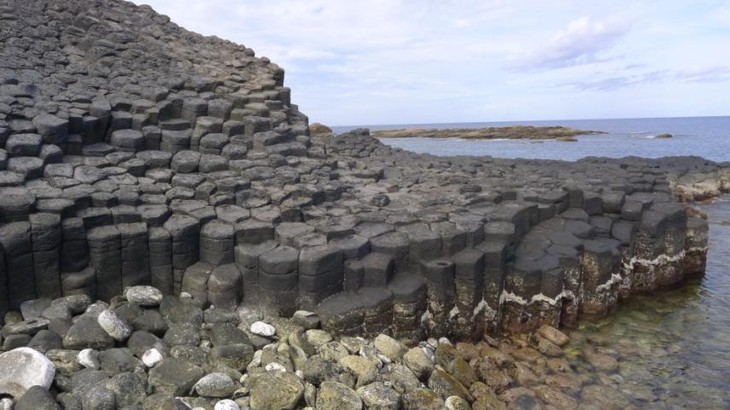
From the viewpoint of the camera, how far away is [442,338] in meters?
6.81

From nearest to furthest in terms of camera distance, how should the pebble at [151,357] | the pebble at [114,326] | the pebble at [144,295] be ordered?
the pebble at [151,357], the pebble at [114,326], the pebble at [144,295]

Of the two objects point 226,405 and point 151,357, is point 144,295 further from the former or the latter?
point 226,405

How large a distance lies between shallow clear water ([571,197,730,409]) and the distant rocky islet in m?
0.35

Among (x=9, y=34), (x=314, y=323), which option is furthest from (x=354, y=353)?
(x=9, y=34)

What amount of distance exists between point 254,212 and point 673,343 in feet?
20.9

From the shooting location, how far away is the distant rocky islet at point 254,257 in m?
5.07

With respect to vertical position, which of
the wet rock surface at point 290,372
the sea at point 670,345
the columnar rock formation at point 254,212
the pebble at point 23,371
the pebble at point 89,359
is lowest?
the sea at point 670,345

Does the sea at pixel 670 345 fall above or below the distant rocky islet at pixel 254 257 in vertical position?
below

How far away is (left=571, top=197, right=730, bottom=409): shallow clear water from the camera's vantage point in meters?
6.05

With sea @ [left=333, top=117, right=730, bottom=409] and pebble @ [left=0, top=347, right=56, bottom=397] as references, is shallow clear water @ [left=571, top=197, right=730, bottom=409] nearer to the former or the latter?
sea @ [left=333, top=117, right=730, bottom=409]

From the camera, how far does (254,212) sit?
7.41 meters

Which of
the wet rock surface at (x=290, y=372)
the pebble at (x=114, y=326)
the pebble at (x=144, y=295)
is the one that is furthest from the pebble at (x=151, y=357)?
the pebble at (x=144, y=295)

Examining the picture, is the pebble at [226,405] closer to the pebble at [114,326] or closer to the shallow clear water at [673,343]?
the pebble at [114,326]

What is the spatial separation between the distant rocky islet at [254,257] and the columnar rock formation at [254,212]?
0.11ft
